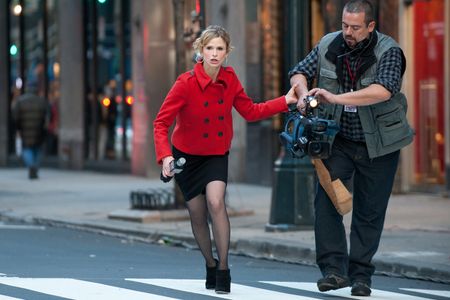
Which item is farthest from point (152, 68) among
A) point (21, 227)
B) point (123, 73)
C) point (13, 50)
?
point (21, 227)

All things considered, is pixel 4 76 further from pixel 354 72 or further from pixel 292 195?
pixel 354 72

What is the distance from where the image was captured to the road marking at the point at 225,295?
29.3 ft

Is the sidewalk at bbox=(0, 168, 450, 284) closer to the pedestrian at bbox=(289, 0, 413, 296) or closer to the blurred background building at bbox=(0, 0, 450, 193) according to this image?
the blurred background building at bbox=(0, 0, 450, 193)

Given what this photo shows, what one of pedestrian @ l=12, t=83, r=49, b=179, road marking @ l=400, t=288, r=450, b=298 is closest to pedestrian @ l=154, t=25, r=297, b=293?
road marking @ l=400, t=288, r=450, b=298

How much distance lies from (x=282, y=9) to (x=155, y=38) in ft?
12.1

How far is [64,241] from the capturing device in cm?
1380

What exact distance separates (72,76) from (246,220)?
12652 millimetres

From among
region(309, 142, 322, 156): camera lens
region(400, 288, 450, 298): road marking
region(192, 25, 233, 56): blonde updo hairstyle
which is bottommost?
region(400, 288, 450, 298): road marking

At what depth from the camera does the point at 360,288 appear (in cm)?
884

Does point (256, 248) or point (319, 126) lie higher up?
point (319, 126)

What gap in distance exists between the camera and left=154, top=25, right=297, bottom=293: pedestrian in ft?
29.1

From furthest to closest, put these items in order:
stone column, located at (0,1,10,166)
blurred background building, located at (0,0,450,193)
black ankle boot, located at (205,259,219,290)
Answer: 1. stone column, located at (0,1,10,166)
2. blurred background building, located at (0,0,450,193)
3. black ankle boot, located at (205,259,219,290)

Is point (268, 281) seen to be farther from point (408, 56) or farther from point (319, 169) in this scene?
point (408, 56)

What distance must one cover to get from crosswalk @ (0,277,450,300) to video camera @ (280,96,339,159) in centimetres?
100
